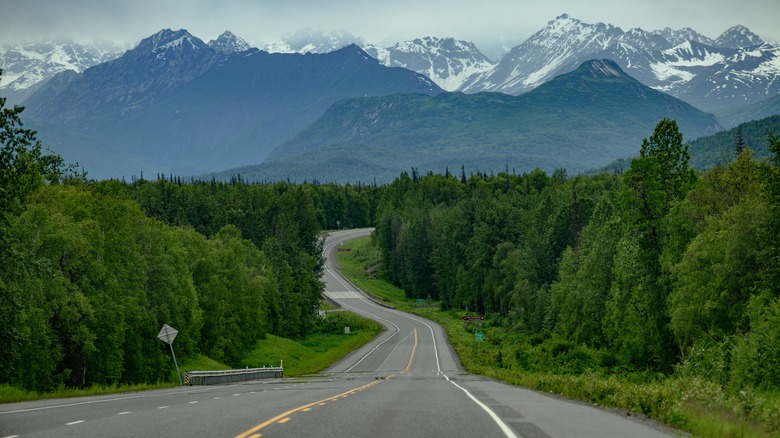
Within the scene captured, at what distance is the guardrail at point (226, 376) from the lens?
43.3 m

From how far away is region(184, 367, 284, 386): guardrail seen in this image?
4328 centimetres

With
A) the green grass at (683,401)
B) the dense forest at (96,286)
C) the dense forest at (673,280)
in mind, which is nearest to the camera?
the green grass at (683,401)

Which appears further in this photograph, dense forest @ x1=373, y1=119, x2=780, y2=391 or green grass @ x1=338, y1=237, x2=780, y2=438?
dense forest @ x1=373, y1=119, x2=780, y2=391

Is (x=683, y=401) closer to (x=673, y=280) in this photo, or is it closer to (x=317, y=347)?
(x=673, y=280)

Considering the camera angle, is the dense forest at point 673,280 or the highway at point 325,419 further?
the dense forest at point 673,280

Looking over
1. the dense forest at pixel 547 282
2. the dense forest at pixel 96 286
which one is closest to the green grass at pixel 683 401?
the dense forest at pixel 547 282

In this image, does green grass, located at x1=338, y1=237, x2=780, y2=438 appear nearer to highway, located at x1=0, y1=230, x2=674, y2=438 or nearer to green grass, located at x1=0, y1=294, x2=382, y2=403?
highway, located at x1=0, y1=230, x2=674, y2=438

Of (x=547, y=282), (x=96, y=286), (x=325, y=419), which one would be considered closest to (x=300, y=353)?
(x=547, y=282)

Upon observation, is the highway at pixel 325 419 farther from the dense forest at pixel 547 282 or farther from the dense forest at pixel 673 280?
the dense forest at pixel 673 280

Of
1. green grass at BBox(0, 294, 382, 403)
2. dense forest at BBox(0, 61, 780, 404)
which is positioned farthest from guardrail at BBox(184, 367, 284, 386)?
dense forest at BBox(0, 61, 780, 404)

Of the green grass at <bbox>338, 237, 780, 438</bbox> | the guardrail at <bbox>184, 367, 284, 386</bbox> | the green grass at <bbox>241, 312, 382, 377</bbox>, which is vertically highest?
the green grass at <bbox>338, 237, 780, 438</bbox>

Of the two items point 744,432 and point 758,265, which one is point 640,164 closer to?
point 758,265

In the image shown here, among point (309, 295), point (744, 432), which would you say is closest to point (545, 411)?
point (744, 432)

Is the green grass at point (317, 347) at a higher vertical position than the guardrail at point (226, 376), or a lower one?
lower
